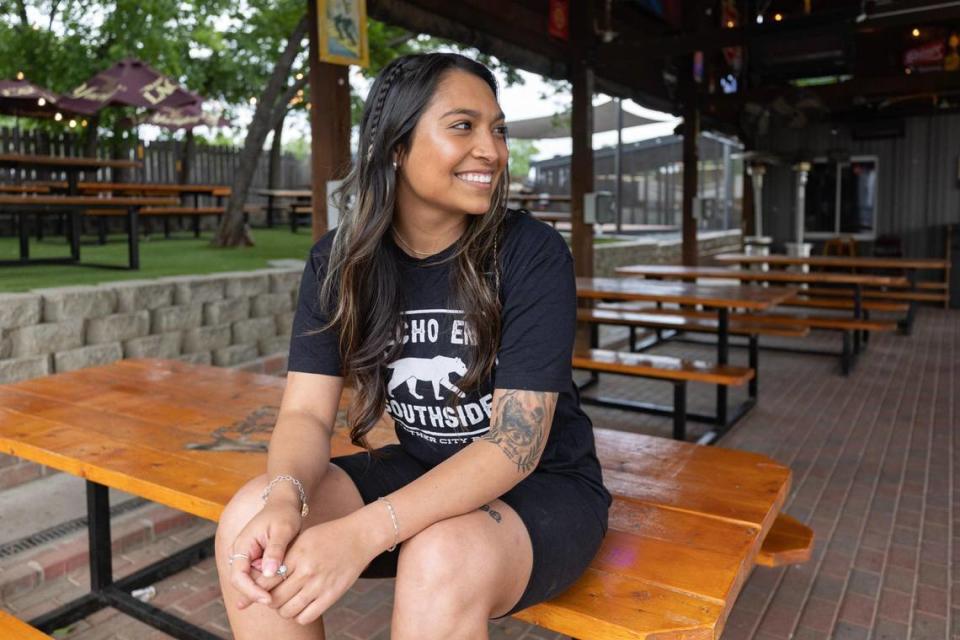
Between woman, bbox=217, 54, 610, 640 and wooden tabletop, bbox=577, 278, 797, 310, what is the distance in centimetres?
323

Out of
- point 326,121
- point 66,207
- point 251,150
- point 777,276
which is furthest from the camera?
point 251,150

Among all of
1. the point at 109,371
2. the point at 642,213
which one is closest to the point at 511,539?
the point at 109,371

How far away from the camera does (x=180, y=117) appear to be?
10680 mm

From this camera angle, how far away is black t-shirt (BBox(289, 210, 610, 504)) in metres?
1.42

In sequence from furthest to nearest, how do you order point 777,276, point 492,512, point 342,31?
point 777,276 < point 342,31 < point 492,512

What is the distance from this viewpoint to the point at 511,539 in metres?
1.26

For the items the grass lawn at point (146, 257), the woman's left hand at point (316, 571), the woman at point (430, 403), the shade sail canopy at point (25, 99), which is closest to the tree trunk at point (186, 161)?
the grass lawn at point (146, 257)

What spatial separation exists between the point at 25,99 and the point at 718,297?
8.17m

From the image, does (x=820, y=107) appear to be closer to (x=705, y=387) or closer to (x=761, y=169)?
(x=761, y=169)

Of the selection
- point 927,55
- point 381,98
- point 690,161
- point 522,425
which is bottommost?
point 522,425

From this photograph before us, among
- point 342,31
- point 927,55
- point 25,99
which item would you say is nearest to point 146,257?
point 342,31

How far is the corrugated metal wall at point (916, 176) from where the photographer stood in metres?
11.1

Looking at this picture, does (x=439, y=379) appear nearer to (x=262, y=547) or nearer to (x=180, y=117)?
(x=262, y=547)

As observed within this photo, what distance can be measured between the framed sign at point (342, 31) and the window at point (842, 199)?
9.42 meters
